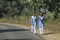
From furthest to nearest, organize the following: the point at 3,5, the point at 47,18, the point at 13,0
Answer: the point at 13,0 < the point at 3,5 < the point at 47,18

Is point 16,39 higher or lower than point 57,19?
higher

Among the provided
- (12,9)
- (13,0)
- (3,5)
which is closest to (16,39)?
(12,9)

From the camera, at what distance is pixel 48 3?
37281mm

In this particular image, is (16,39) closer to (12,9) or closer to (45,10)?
(45,10)

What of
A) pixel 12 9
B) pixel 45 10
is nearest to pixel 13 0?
pixel 12 9

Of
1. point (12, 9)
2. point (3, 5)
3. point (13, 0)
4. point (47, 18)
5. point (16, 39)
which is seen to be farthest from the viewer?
point (13, 0)

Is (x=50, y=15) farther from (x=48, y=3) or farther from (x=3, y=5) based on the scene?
(x=3, y=5)

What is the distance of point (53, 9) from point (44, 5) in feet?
7.03

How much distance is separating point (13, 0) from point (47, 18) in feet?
121

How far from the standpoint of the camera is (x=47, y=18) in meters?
36.3

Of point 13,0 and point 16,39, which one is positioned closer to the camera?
point 16,39

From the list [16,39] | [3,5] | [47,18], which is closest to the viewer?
[16,39]

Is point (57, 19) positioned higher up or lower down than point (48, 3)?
lower down

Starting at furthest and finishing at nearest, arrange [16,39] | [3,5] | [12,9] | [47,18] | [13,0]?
[13,0]
[3,5]
[12,9]
[47,18]
[16,39]
